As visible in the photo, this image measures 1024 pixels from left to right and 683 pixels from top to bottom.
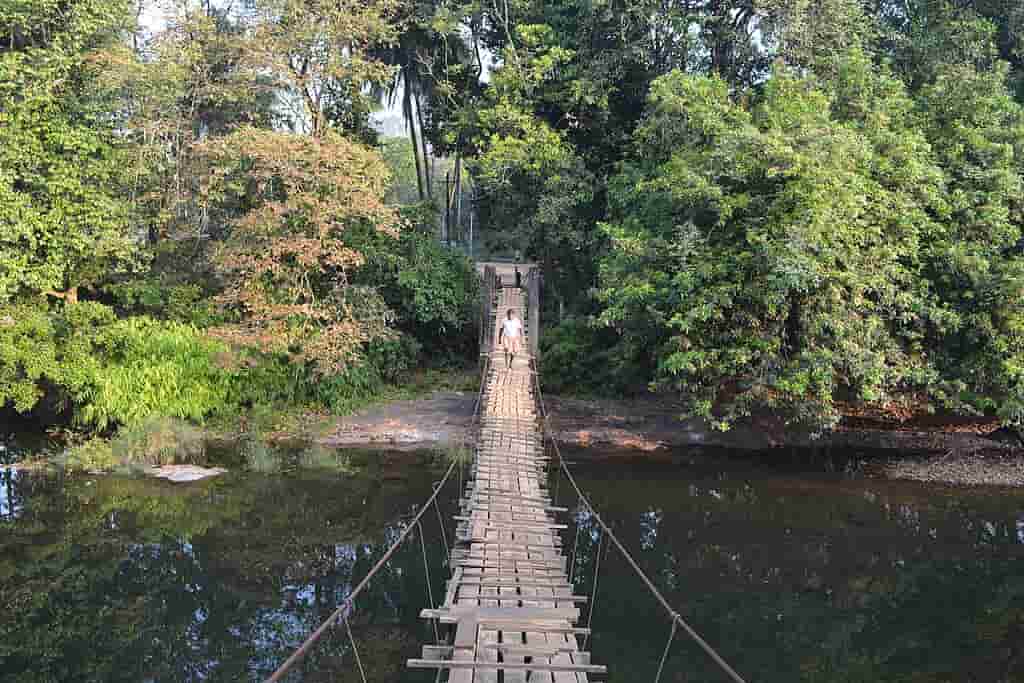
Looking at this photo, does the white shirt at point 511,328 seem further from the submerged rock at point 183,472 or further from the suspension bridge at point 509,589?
the submerged rock at point 183,472

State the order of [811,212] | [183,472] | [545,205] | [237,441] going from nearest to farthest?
[811,212] → [183,472] → [237,441] → [545,205]

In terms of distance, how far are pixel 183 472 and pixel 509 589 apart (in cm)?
753

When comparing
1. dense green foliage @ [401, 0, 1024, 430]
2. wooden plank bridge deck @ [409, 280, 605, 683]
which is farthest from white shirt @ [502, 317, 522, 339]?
wooden plank bridge deck @ [409, 280, 605, 683]

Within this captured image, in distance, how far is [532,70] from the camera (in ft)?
50.3

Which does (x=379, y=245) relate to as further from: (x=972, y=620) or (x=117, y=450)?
(x=972, y=620)

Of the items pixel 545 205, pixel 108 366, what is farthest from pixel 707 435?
pixel 108 366

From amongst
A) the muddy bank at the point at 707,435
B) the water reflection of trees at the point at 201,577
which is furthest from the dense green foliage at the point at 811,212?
the water reflection of trees at the point at 201,577

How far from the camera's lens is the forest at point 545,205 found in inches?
417

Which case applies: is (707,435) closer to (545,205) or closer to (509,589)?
(545,205)

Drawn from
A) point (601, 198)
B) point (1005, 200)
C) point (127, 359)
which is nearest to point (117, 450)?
point (127, 359)

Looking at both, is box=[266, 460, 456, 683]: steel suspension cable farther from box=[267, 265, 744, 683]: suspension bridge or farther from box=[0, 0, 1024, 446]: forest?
box=[0, 0, 1024, 446]: forest

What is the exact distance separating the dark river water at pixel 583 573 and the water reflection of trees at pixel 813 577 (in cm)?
3

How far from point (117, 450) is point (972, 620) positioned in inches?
435

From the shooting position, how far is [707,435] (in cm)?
1341
